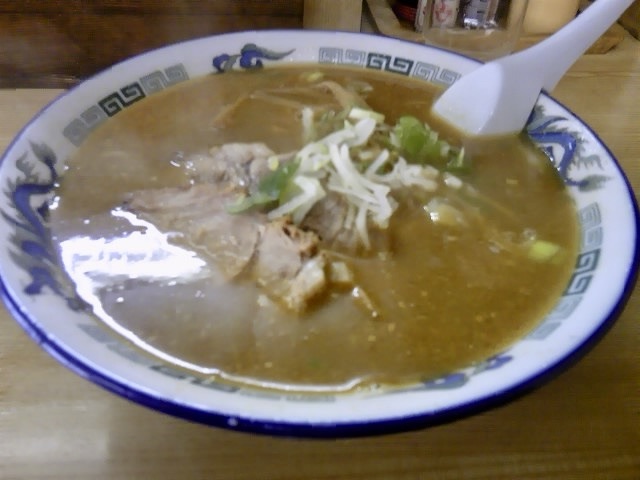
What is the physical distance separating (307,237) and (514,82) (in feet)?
1.94

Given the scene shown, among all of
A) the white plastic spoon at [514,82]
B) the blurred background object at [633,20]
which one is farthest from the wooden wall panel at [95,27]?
the blurred background object at [633,20]

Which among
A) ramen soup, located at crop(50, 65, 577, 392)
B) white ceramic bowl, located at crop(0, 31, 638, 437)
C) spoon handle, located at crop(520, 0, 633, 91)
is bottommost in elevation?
ramen soup, located at crop(50, 65, 577, 392)

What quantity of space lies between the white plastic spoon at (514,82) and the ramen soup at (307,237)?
6 cm

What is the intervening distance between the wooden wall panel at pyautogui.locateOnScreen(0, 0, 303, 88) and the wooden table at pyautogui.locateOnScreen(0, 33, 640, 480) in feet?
2.86

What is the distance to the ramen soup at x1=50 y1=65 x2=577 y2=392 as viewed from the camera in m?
0.83

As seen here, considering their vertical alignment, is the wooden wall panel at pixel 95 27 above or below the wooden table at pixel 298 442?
above

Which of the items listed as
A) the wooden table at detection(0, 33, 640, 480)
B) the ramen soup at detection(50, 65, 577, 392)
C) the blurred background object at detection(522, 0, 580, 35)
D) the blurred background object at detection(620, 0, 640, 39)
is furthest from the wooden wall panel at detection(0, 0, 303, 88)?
the blurred background object at detection(620, 0, 640, 39)

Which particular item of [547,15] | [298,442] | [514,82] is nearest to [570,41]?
[514,82]

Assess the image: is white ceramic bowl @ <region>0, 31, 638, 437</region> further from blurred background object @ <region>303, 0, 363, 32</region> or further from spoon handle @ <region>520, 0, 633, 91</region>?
blurred background object @ <region>303, 0, 363, 32</region>

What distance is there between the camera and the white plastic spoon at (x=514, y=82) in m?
1.26

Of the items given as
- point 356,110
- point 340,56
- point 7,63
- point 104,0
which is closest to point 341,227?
point 356,110

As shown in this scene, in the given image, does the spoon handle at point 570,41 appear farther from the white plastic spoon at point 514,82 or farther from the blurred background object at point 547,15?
the blurred background object at point 547,15

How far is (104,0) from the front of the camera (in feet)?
4.79

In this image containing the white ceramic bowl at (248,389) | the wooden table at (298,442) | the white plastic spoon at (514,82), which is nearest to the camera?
the white ceramic bowl at (248,389)
